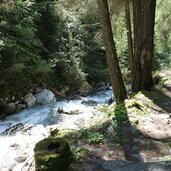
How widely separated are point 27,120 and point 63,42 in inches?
260

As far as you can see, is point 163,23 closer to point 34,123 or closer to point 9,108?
point 34,123

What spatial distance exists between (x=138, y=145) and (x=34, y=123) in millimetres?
5665

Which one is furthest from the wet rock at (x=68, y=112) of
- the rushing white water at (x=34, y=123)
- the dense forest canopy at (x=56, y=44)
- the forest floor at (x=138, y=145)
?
the forest floor at (x=138, y=145)

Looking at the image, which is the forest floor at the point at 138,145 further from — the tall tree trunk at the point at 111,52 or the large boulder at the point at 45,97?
the large boulder at the point at 45,97

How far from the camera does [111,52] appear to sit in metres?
7.58

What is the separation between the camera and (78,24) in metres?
18.5

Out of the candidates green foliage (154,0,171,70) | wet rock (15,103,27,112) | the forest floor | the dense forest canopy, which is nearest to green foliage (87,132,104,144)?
the forest floor

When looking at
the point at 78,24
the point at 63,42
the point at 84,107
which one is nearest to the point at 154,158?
the point at 84,107

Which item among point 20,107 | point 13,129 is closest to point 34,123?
point 13,129

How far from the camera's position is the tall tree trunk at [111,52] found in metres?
7.28

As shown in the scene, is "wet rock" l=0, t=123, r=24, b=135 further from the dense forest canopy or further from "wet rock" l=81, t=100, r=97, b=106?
"wet rock" l=81, t=100, r=97, b=106

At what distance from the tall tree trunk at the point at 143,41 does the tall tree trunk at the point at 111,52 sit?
119cm

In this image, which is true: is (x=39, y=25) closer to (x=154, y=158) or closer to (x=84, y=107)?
(x=84, y=107)

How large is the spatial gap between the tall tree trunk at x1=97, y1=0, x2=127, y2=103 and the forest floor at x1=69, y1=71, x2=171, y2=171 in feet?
1.89
